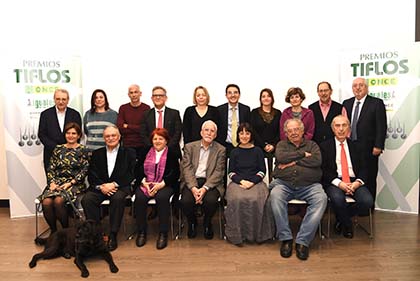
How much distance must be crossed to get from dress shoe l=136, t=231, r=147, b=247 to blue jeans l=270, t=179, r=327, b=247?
126 centimetres

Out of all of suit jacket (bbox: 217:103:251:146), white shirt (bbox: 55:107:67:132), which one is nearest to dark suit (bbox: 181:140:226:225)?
suit jacket (bbox: 217:103:251:146)

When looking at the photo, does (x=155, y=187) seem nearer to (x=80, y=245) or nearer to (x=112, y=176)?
(x=112, y=176)

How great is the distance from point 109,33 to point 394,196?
4.11 m

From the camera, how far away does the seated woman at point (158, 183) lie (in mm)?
3885

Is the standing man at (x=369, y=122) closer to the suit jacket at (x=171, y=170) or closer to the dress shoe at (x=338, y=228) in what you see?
the dress shoe at (x=338, y=228)

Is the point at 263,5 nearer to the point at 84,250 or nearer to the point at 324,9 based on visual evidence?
the point at 324,9

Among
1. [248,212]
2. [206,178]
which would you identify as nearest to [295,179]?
[248,212]

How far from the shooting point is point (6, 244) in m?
3.94

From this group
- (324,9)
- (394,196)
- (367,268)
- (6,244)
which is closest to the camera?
(367,268)

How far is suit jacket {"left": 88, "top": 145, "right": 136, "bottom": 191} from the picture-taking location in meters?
4.05

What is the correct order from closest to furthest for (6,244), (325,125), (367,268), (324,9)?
(367,268) < (6,244) < (325,125) < (324,9)

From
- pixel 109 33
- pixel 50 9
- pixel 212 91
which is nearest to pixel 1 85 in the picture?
pixel 50 9

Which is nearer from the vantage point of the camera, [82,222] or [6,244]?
[82,222]

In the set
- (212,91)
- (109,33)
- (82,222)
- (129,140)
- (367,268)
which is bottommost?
(367,268)
